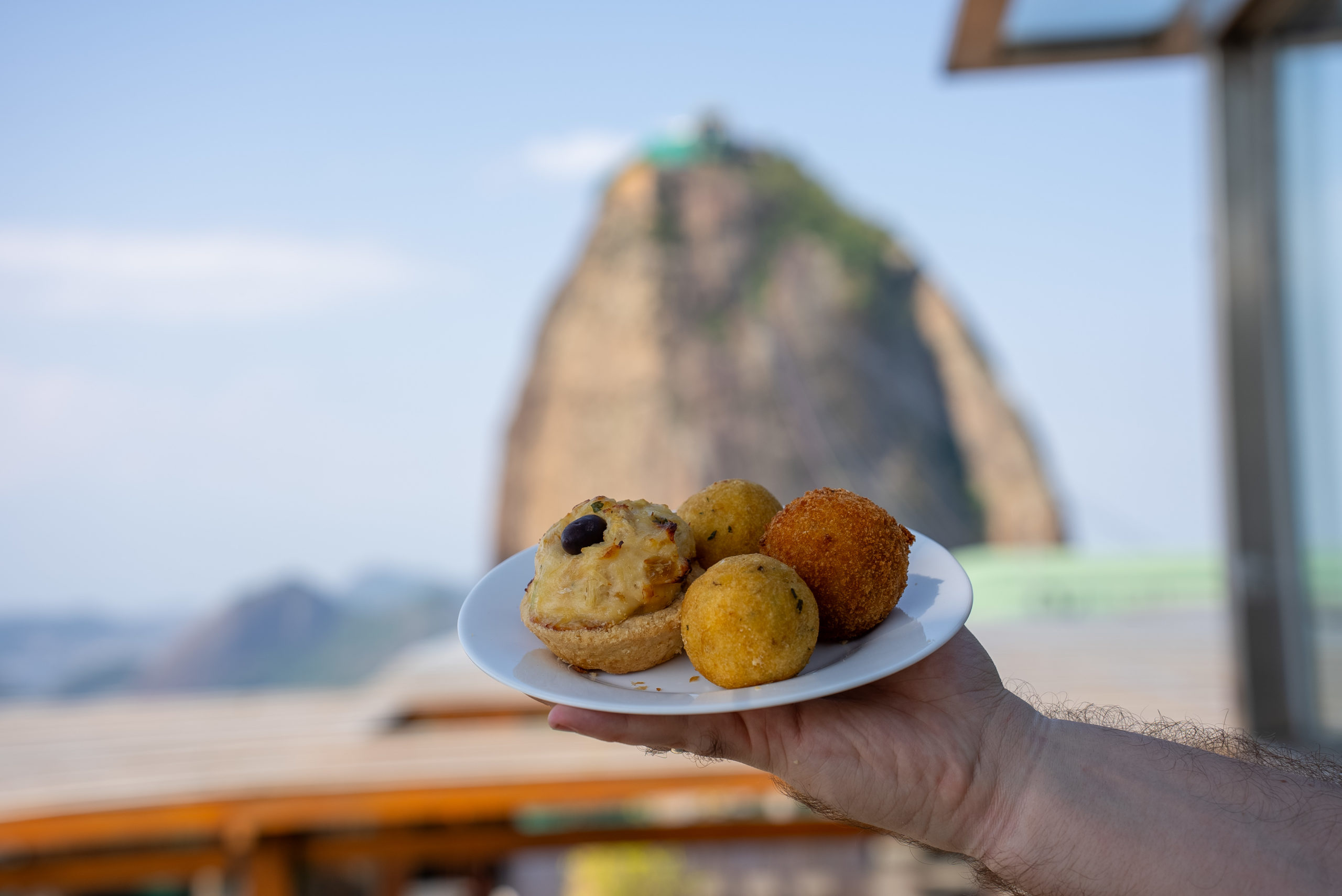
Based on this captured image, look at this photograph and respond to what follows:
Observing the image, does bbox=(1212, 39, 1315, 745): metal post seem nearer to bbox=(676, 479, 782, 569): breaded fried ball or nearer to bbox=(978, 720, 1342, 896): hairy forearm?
bbox=(978, 720, 1342, 896): hairy forearm

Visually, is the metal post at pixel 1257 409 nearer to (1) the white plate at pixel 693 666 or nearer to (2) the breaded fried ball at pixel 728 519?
(1) the white plate at pixel 693 666

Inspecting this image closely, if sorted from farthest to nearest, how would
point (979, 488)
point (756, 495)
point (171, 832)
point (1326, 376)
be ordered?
point (979, 488) < point (1326, 376) < point (171, 832) < point (756, 495)

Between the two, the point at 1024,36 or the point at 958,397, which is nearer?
the point at 1024,36

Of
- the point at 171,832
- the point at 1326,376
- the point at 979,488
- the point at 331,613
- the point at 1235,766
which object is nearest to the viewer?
the point at 1235,766

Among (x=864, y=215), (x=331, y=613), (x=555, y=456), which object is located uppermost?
(x=864, y=215)

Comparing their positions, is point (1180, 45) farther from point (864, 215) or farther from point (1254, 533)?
point (864, 215)

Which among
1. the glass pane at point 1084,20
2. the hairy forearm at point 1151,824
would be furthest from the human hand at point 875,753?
the glass pane at point 1084,20

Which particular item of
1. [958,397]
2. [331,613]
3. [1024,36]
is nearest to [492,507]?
[331,613]
